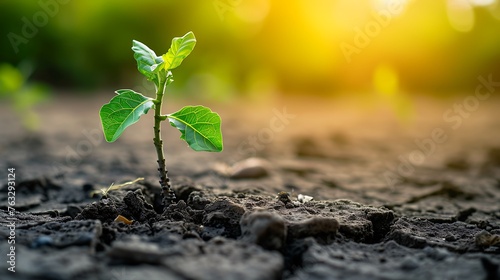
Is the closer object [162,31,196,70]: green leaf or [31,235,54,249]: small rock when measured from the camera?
[31,235,54,249]: small rock

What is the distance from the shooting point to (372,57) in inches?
308

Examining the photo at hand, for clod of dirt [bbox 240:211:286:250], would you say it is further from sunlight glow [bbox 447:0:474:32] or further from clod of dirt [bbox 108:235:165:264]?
sunlight glow [bbox 447:0:474:32]

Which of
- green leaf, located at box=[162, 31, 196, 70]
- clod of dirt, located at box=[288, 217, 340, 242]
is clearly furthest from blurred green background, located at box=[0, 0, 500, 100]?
clod of dirt, located at box=[288, 217, 340, 242]

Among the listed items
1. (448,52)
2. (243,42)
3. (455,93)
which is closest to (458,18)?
(448,52)

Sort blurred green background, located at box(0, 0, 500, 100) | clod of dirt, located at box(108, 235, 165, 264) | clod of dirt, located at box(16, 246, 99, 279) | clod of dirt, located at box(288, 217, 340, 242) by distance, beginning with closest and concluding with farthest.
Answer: clod of dirt, located at box(16, 246, 99, 279)
clod of dirt, located at box(108, 235, 165, 264)
clod of dirt, located at box(288, 217, 340, 242)
blurred green background, located at box(0, 0, 500, 100)

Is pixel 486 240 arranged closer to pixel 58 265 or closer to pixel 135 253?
pixel 135 253

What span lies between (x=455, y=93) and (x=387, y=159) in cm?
440

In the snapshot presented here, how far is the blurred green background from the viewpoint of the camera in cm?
691

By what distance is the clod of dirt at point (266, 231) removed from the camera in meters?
1.58

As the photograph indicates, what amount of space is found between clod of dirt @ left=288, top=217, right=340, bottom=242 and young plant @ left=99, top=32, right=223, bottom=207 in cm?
40

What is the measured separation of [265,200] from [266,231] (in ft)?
1.48

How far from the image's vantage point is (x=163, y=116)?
1.88 m

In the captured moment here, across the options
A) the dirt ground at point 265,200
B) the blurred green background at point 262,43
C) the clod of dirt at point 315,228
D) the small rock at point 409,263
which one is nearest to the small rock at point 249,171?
the dirt ground at point 265,200

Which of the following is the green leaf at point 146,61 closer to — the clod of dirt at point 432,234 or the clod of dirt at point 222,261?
the clod of dirt at point 222,261
